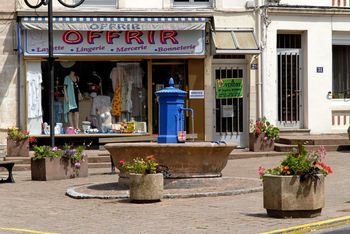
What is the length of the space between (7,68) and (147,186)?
1196 cm

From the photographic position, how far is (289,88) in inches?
1028

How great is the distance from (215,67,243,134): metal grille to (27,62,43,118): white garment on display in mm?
5521

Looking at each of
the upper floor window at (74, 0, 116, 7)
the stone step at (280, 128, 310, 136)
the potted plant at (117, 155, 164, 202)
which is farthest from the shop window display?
the potted plant at (117, 155, 164, 202)

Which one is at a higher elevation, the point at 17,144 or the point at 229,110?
the point at 229,110

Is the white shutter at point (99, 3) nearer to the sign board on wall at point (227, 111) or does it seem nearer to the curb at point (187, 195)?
the sign board on wall at point (227, 111)

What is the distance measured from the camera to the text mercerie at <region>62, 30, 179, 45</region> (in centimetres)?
2427

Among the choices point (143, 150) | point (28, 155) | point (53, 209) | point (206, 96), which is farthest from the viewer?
point (206, 96)

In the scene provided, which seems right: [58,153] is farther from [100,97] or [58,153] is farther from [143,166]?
[100,97]

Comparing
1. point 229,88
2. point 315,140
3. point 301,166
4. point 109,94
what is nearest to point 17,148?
point 109,94

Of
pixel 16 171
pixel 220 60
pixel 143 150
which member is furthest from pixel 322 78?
pixel 143 150

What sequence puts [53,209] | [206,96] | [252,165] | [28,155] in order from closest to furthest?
[53,209] → [252,165] → [28,155] → [206,96]

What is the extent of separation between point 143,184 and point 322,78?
1371cm

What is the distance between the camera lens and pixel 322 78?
26000 mm

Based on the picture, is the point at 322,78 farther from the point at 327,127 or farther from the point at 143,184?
the point at 143,184
